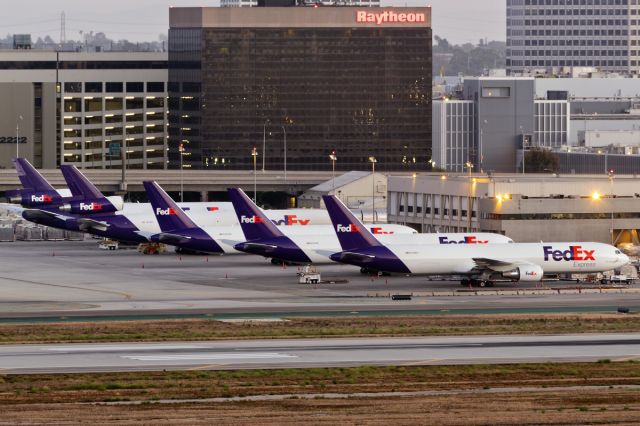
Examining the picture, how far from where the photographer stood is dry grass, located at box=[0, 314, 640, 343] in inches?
3246

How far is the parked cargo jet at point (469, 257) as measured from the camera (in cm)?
11581

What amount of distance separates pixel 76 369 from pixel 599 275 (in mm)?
60308

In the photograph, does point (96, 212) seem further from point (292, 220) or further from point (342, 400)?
Result: point (342, 400)

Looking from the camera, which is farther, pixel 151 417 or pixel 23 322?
pixel 23 322

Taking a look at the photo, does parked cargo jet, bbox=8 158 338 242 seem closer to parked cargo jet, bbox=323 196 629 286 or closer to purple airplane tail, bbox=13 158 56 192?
purple airplane tail, bbox=13 158 56 192

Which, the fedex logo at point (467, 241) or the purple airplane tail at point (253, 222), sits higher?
the purple airplane tail at point (253, 222)

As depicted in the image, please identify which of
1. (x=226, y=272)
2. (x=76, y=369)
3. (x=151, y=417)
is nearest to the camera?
(x=151, y=417)

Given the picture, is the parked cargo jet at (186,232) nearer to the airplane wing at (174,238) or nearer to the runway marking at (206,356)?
the airplane wing at (174,238)

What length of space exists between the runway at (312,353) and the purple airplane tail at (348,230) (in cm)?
3523

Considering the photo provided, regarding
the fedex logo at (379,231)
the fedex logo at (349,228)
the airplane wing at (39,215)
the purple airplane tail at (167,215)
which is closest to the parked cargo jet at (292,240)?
the fedex logo at (349,228)

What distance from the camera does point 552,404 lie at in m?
59.9

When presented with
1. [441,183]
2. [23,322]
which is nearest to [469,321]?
[23,322]

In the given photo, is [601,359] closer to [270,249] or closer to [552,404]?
[552,404]

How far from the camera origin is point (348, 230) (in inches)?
4596
